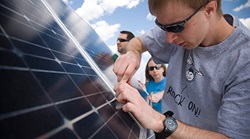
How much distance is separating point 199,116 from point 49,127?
184 centimetres

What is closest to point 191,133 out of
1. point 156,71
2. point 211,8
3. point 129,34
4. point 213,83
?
point 213,83

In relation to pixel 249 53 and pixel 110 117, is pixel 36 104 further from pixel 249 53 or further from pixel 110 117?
pixel 249 53

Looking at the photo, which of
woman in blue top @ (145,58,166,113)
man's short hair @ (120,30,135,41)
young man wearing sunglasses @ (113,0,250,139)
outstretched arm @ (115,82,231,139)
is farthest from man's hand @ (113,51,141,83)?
man's short hair @ (120,30,135,41)

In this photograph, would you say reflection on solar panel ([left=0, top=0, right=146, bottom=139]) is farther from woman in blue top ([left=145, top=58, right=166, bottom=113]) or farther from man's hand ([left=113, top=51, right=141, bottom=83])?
woman in blue top ([left=145, top=58, right=166, bottom=113])

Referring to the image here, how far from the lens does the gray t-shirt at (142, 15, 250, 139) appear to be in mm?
1590

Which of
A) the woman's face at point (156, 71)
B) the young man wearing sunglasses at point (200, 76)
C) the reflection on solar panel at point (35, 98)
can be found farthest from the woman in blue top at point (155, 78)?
the reflection on solar panel at point (35, 98)

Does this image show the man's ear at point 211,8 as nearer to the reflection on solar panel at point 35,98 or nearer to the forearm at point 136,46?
the forearm at point 136,46

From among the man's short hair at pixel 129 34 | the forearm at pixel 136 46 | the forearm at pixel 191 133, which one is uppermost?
the man's short hair at pixel 129 34

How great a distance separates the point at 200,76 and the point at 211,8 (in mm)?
696

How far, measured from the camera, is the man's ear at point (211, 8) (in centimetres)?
198

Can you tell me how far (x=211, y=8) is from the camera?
6.59 ft

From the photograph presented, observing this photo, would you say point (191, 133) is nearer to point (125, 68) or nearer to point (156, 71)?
point (125, 68)

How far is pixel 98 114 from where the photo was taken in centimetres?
115

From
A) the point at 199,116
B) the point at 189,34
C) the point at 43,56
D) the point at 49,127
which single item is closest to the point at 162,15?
the point at 189,34
